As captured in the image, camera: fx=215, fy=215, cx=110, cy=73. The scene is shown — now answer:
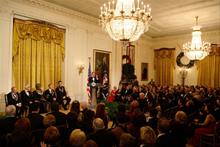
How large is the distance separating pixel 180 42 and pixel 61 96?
1042 cm

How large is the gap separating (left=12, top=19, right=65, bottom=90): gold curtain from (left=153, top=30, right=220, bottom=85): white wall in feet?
30.4

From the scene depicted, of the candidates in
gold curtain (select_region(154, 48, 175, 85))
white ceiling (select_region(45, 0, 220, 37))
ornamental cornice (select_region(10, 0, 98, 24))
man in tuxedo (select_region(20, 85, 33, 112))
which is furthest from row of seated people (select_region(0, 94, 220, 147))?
gold curtain (select_region(154, 48, 175, 85))

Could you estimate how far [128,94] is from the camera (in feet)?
33.9

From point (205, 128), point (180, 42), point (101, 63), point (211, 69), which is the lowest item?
point (205, 128)

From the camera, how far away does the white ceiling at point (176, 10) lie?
361 inches

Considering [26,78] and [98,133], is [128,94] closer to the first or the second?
[26,78]

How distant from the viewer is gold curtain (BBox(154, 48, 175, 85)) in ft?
54.0

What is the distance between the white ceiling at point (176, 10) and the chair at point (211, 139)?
19.4 ft

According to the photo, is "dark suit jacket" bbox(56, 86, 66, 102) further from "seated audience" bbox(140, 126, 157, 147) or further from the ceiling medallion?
the ceiling medallion

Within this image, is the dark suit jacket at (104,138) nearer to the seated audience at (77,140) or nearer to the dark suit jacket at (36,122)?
the seated audience at (77,140)

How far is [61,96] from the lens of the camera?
31.6 ft

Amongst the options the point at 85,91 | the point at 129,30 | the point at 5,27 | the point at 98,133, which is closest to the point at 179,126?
the point at 98,133

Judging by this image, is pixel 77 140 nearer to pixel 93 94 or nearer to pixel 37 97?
pixel 37 97

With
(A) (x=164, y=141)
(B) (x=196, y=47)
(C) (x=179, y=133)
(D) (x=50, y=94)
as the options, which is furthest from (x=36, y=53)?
(A) (x=164, y=141)
